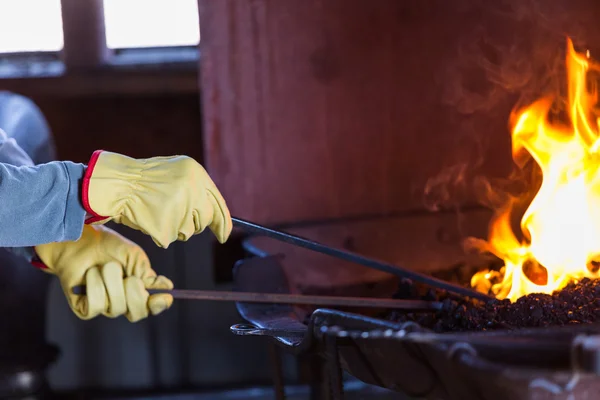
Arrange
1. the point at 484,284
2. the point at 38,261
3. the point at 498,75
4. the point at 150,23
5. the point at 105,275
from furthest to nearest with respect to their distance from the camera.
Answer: the point at 150,23
the point at 498,75
the point at 484,284
the point at 38,261
the point at 105,275

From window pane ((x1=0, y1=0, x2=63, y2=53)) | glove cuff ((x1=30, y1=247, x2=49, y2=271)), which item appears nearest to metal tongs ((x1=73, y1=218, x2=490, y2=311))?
glove cuff ((x1=30, y1=247, x2=49, y2=271))

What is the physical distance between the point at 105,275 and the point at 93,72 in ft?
4.51

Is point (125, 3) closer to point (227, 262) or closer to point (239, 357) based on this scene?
point (227, 262)

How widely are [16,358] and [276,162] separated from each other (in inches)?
47.5

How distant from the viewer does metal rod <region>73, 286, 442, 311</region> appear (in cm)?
122

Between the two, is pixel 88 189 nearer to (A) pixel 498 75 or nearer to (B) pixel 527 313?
(B) pixel 527 313

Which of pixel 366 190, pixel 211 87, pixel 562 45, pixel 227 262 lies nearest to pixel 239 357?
pixel 227 262

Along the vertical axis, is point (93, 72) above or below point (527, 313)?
above

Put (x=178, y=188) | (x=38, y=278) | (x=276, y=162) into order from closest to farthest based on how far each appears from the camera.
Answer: (x=178, y=188)
(x=276, y=162)
(x=38, y=278)

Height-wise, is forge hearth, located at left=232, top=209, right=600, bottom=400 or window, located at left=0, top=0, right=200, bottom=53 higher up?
window, located at left=0, top=0, right=200, bottom=53

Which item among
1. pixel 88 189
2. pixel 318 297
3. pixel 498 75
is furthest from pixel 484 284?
pixel 88 189

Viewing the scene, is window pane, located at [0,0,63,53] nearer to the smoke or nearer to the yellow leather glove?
the smoke

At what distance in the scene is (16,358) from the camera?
7.82 feet

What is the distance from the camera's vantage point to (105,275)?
1.31 meters
